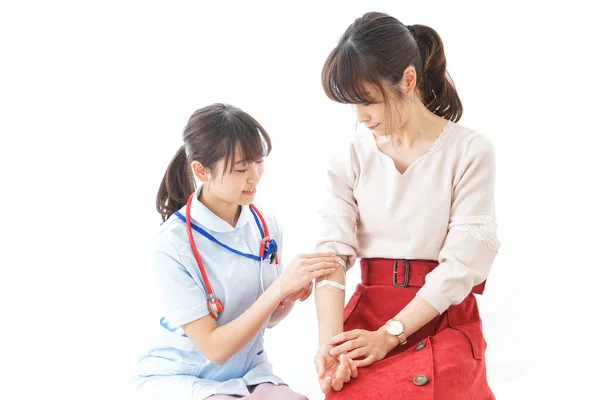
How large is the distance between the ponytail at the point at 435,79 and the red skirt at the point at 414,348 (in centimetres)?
36

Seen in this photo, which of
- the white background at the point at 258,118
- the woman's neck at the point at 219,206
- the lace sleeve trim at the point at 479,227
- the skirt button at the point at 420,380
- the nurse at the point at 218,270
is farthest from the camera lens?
the white background at the point at 258,118

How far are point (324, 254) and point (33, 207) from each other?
56.7 inches

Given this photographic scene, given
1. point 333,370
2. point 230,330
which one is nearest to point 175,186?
point 230,330

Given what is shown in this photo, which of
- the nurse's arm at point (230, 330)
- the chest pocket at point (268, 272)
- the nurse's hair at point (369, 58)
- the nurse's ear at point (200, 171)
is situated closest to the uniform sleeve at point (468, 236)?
the nurse's hair at point (369, 58)

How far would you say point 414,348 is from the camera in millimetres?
1770

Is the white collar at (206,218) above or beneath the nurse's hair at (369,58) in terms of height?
beneath

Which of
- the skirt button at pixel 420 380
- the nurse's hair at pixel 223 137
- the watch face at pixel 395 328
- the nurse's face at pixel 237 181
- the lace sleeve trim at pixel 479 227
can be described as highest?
the nurse's hair at pixel 223 137

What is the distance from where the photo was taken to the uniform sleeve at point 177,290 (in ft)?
6.23

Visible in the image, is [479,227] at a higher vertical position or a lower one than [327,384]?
higher

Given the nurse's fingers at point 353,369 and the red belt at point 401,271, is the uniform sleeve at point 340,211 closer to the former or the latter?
the red belt at point 401,271

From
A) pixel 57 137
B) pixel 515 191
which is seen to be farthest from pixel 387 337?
pixel 57 137

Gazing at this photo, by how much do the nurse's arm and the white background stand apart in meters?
0.96

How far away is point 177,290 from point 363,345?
0.46 meters

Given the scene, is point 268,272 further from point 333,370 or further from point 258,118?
point 258,118
